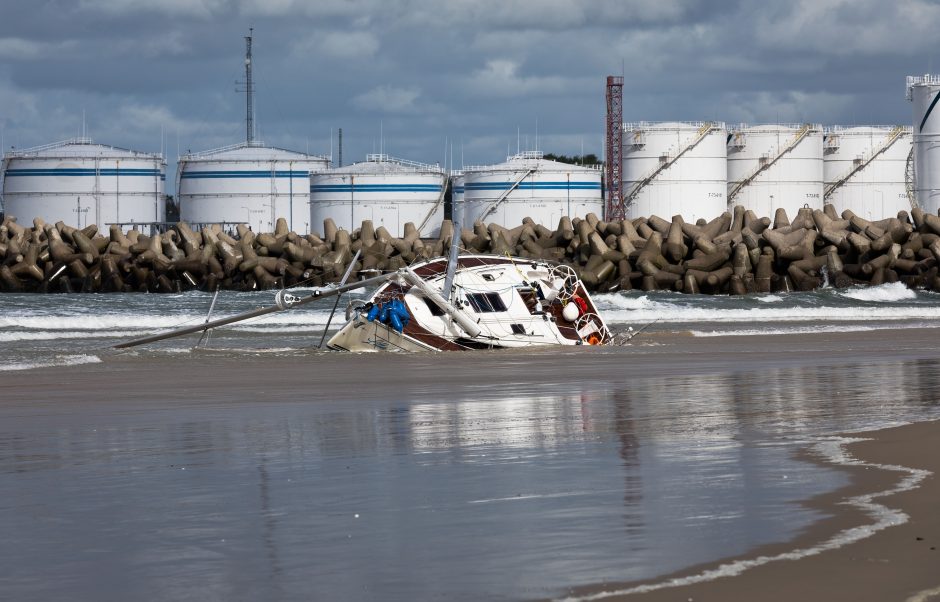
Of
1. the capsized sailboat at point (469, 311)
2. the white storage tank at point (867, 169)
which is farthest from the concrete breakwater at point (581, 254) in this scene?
the white storage tank at point (867, 169)

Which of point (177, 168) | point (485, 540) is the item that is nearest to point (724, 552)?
point (485, 540)

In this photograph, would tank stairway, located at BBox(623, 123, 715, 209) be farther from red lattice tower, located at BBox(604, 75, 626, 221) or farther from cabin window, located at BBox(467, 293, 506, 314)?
cabin window, located at BBox(467, 293, 506, 314)

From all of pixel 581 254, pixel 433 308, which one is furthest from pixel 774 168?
pixel 433 308

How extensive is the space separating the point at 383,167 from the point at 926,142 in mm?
29286

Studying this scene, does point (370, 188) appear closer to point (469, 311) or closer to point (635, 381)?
point (469, 311)

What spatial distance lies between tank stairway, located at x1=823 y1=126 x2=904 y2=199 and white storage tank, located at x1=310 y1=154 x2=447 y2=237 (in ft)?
73.2

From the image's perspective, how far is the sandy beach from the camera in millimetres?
7367

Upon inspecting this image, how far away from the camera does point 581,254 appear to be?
54.2 metres

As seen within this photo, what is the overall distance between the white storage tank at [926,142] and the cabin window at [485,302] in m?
50.8

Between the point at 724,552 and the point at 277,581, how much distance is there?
2356 mm

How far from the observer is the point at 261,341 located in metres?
31.6

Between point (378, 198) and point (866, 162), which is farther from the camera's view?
point (866, 162)

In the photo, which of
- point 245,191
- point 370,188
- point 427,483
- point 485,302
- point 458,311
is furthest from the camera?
point 245,191

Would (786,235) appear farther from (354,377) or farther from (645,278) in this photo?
(354,377)
